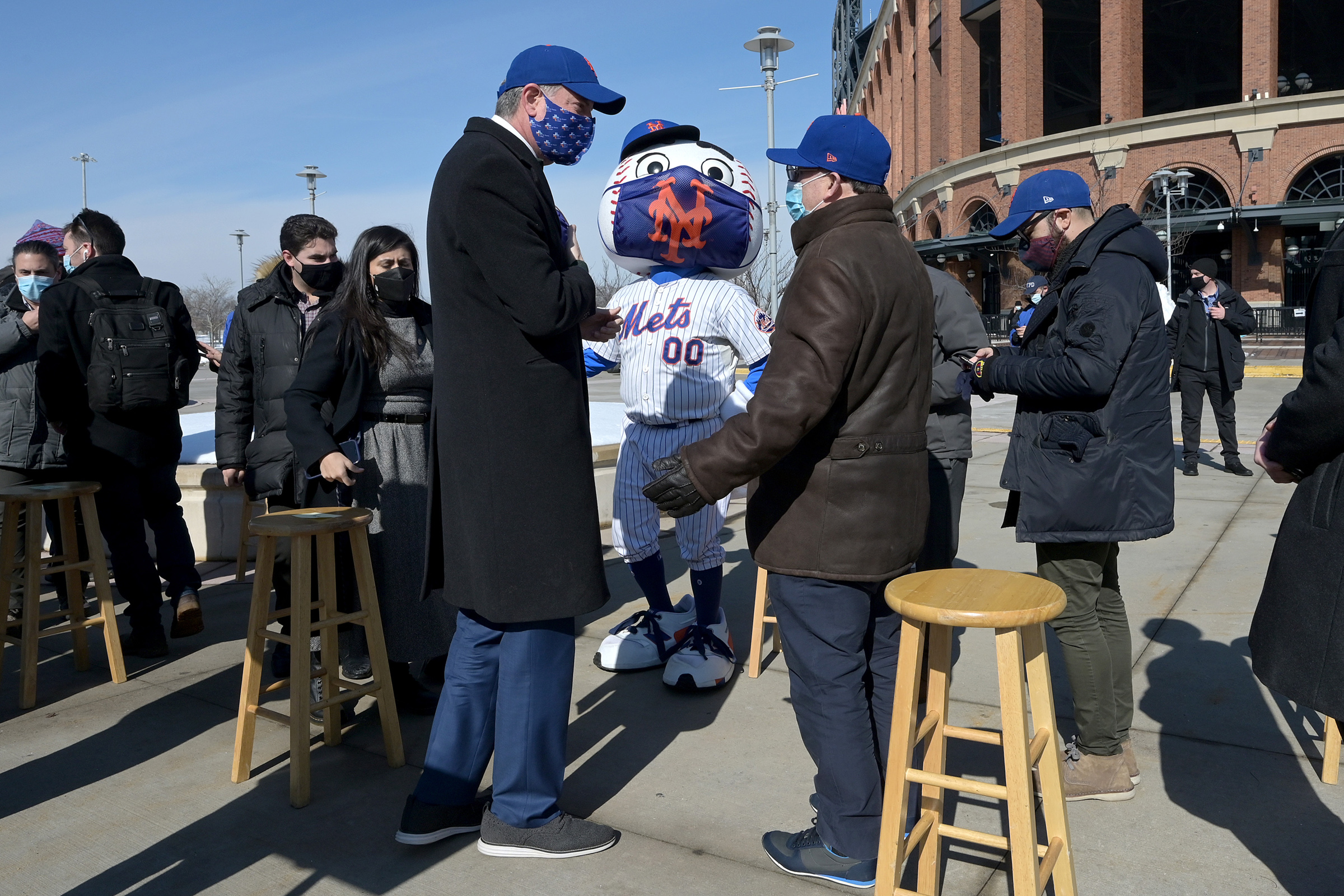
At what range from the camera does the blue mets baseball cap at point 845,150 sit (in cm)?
275

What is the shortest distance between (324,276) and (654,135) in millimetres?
1667

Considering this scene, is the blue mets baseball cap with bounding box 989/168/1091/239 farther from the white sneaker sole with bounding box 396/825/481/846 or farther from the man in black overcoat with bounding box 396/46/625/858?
the white sneaker sole with bounding box 396/825/481/846

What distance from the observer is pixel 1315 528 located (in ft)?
6.79

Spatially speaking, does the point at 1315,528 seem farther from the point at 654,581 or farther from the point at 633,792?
the point at 654,581

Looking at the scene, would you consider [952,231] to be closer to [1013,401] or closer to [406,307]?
[1013,401]

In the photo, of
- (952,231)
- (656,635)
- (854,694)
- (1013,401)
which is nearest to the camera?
(854,694)

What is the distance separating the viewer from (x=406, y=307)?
3.89 meters

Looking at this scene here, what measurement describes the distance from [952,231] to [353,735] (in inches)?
1510

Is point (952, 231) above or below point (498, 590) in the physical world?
above

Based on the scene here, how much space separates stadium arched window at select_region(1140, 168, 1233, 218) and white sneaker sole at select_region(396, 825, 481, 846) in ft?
111

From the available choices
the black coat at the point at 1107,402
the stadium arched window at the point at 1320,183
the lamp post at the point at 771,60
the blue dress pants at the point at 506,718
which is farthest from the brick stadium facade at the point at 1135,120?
the blue dress pants at the point at 506,718

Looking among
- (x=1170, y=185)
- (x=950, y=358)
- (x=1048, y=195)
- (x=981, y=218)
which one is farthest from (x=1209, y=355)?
(x=981, y=218)

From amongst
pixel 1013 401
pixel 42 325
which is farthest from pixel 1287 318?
pixel 42 325

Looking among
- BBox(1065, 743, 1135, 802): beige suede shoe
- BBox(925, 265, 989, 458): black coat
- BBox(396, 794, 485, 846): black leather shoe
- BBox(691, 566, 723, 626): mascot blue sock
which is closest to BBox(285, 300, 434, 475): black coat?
BBox(396, 794, 485, 846): black leather shoe
